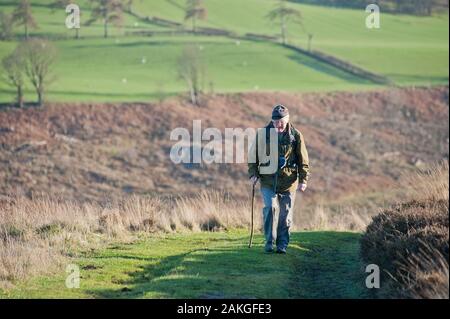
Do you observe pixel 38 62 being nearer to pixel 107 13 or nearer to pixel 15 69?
pixel 15 69

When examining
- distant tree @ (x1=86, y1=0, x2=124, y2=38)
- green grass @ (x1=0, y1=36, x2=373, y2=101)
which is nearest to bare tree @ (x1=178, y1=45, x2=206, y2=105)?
green grass @ (x1=0, y1=36, x2=373, y2=101)

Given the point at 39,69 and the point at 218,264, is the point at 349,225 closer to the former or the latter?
the point at 218,264

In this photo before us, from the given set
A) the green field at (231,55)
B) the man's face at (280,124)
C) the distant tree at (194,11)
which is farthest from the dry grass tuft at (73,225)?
the distant tree at (194,11)

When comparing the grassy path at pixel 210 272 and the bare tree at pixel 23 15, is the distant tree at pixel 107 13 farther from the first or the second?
the grassy path at pixel 210 272

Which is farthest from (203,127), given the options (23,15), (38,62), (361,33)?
(361,33)

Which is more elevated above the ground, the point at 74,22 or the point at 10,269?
the point at 74,22

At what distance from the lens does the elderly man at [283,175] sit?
50.9 ft

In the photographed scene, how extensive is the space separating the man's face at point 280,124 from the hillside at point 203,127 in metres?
34.1

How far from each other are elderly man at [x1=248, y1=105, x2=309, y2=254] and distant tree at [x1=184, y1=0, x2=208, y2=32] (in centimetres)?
7550

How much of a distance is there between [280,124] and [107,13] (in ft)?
229

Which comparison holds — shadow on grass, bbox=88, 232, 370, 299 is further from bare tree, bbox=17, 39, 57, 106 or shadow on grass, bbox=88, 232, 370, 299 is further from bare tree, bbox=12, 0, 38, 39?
bare tree, bbox=12, 0, 38, 39

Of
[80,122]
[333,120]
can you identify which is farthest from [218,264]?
[333,120]
